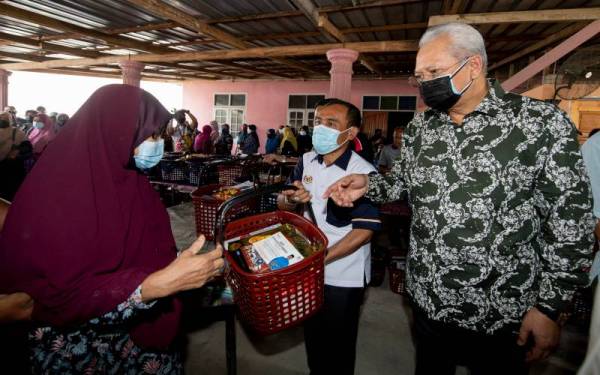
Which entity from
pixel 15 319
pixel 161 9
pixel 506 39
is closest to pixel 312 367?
pixel 15 319

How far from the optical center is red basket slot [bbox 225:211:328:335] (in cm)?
121

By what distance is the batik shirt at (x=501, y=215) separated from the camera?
1.24 meters

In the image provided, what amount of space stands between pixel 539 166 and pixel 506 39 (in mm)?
8462

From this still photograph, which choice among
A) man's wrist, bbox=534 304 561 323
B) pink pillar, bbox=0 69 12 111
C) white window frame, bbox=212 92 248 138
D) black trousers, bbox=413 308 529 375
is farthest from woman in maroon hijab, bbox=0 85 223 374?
pink pillar, bbox=0 69 12 111

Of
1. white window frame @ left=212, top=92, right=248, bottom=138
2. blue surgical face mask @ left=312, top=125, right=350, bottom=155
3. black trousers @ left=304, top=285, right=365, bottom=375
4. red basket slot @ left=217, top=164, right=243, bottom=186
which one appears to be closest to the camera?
black trousers @ left=304, top=285, right=365, bottom=375

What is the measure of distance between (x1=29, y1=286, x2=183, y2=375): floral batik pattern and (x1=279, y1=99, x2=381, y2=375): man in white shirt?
40.8 inches

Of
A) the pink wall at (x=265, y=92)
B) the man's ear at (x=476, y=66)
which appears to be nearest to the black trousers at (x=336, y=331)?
the man's ear at (x=476, y=66)

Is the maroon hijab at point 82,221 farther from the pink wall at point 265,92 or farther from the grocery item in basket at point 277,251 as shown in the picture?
the pink wall at point 265,92

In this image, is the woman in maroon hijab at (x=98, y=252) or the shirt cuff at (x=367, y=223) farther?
the shirt cuff at (x=367, y=223)

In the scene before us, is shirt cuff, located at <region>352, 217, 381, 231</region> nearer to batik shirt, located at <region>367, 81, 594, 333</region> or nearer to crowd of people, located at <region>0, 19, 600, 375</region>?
crowd of people, located at <region>0, 19, 600, 375</region>

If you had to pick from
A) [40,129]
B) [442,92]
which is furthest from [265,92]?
[442,92]

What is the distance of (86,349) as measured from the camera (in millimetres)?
1378

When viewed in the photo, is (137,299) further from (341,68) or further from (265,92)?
(265,92)

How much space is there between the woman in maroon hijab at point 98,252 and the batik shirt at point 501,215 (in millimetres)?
1005
